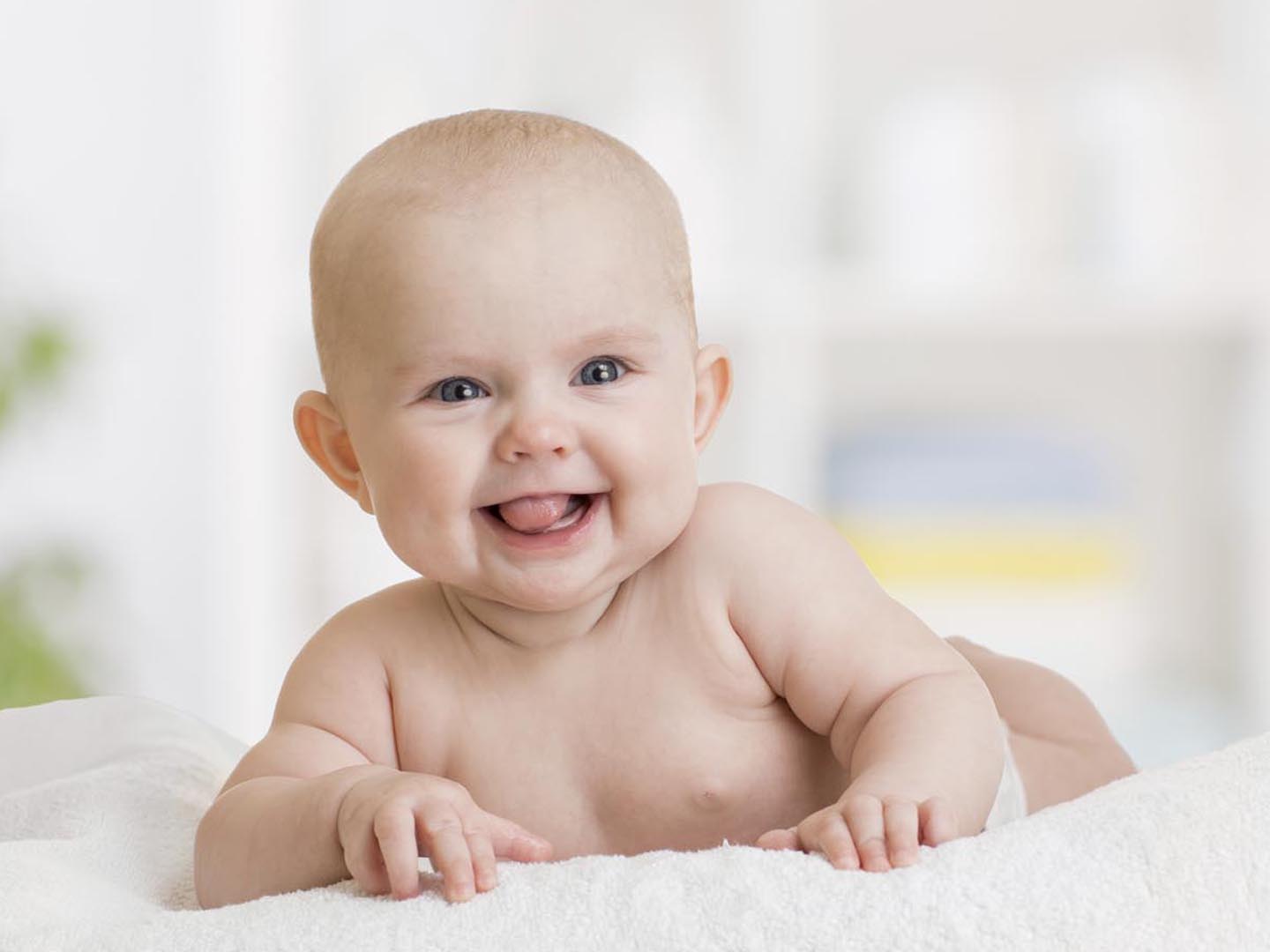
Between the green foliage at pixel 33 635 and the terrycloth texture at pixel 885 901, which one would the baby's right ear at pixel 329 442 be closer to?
the terrycloth texture at pixel 885 901

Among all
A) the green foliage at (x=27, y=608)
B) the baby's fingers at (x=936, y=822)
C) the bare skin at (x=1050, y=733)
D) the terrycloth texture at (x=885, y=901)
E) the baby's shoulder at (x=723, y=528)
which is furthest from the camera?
the green foliage at (x=27, y=608)

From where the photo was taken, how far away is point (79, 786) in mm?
889

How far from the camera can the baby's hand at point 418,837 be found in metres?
0.62

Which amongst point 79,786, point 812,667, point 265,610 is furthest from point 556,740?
point 265,610

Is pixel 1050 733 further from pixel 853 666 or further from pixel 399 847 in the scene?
pixel 399 847

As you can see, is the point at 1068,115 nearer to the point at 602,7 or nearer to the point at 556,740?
the point at 602,7

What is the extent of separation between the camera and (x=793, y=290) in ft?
7.86

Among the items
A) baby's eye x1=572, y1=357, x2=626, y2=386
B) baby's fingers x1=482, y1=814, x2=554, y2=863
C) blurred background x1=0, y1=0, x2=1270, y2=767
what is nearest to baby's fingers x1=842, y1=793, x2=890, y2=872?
baby's fingers x1=482, y1=814, x2=554, y2=863

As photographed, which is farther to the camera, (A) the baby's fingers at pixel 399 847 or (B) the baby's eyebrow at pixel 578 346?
(B) the baby's eyebrow at pixel 578 346

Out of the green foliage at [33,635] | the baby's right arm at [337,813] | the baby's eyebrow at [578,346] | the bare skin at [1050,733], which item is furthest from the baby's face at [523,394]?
the green foliage at [33,635]

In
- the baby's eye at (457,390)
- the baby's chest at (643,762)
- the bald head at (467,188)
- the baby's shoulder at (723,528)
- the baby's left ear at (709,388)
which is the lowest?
the baby's chest at (643,762)

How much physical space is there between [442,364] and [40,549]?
1572 millimetres

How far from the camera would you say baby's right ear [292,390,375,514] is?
2.89 ft

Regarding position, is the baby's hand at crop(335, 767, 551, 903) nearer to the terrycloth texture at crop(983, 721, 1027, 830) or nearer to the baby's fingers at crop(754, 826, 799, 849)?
the baby's fingers at crop(754, 826, 799, 849)
